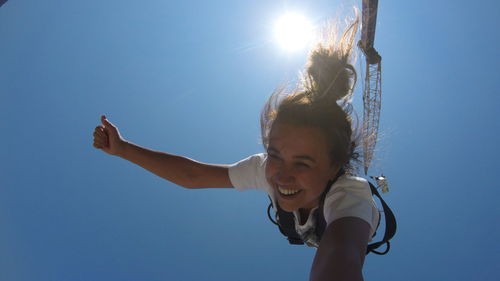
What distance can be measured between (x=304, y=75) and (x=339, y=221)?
1039 mm

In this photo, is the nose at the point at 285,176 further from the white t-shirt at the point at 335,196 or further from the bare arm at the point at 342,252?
the bare arm at the point at 342,252

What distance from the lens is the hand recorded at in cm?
225

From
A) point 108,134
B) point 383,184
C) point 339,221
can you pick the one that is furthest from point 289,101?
point 383,184

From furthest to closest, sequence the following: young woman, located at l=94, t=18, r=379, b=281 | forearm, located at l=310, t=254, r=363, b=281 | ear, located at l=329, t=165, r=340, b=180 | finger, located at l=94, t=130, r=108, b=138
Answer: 1. finger, located at l=94, t=130, r=108, b=138
2. ear, located at l=329, t=165, r=340, b=180
3. young woman, located at l=94, t=18, r=379, b=281
4. forearm, located at l=310, t=254, r=363, b=281

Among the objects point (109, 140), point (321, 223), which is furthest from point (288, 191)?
point (109, 140)

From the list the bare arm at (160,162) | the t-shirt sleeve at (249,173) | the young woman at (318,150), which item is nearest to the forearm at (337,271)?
the young woman at (318,150)

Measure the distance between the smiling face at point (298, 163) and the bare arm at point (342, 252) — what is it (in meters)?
0.39

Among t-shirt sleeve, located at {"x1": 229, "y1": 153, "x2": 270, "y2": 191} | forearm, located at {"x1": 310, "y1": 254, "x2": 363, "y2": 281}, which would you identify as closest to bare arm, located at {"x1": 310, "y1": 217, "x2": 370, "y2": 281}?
forearm, located at {"x1": 310, "y1": 254, "x2": 363, "y2": 281}

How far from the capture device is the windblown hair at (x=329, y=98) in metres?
1.77

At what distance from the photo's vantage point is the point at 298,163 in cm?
171

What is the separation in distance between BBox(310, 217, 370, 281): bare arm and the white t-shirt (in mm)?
67

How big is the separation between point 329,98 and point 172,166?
1.31 meters

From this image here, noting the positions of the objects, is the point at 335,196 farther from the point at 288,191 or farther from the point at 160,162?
the point at 160,162

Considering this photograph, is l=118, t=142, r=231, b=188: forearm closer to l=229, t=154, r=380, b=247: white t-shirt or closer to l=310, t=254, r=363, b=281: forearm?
l=229, t=154, r=380, b=247: white t-shirt
